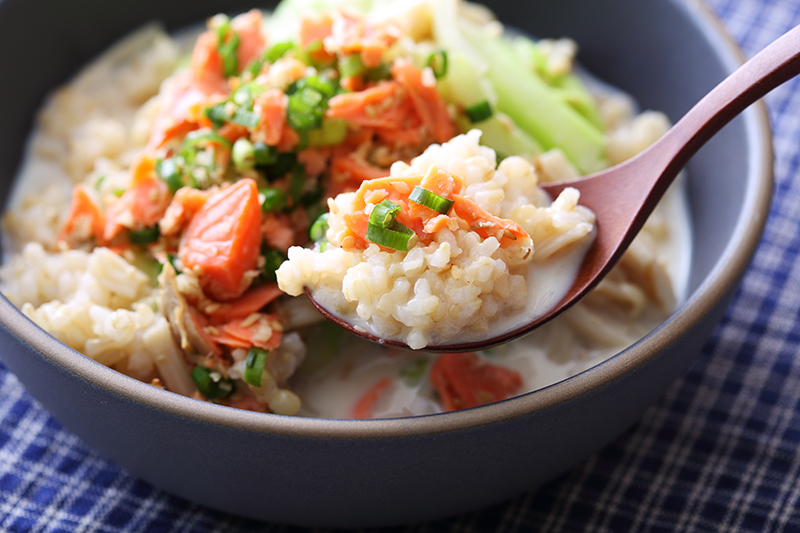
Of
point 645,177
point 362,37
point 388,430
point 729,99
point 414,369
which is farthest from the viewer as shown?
point 362,37

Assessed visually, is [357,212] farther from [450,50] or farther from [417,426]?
[450,50]

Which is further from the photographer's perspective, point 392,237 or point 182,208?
point 182,208

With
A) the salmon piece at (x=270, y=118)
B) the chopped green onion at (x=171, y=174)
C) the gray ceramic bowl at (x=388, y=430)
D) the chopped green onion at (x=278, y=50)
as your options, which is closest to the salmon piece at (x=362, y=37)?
the chopped green onion at (x=278, y=50)

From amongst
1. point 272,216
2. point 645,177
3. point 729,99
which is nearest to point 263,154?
point 272,216

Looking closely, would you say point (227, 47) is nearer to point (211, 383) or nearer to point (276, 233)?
point (276, 233)

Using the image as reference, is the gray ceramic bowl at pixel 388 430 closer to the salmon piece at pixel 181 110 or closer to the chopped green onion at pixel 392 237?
the chopped green onion at pixel 392 237

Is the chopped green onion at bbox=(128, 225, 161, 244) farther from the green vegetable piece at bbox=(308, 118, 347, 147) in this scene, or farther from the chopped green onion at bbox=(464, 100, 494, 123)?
the chopped green onion at bbox=(464, 100, 494, 123)
